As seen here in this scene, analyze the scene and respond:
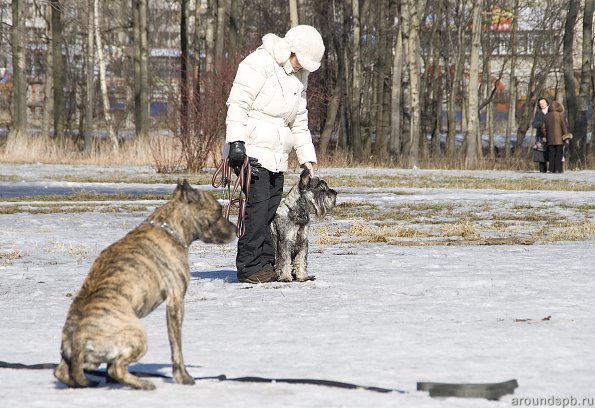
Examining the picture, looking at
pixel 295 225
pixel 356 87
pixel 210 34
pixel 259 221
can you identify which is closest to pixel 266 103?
pixel 259 221

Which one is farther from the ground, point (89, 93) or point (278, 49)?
point (278, 49)

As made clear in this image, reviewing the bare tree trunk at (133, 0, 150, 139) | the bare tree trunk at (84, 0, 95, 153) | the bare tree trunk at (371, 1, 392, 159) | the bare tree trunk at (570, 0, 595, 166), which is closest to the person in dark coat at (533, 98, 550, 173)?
the bare tree trunk at (570, 0, 595, 166)

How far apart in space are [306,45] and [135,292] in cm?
389

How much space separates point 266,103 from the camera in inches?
342

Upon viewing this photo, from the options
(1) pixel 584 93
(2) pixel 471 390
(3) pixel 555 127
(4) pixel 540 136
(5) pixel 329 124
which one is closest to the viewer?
(2) pixel 471 390

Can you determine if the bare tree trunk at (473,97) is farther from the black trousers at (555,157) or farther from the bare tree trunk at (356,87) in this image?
the black trousers at (555,157)

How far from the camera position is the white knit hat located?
8523 millimetres

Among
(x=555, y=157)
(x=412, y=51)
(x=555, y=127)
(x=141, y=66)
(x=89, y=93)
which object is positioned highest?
(x=412, y=51)

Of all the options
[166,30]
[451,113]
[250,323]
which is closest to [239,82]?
[250,323]

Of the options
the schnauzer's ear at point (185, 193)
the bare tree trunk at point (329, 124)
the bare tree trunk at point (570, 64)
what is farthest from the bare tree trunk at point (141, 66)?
the schnauzer's ear at point (185, 193)

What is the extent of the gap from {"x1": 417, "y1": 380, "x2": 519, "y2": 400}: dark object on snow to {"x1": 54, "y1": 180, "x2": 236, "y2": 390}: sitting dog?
3.93 ft

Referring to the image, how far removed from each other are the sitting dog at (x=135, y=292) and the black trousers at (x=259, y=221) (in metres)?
2.75

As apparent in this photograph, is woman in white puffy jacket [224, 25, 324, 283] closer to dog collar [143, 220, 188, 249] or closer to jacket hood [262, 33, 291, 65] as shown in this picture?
jacket hood [262, 33, 291, 65]

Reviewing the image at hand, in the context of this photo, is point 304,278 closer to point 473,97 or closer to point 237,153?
point 237,153
